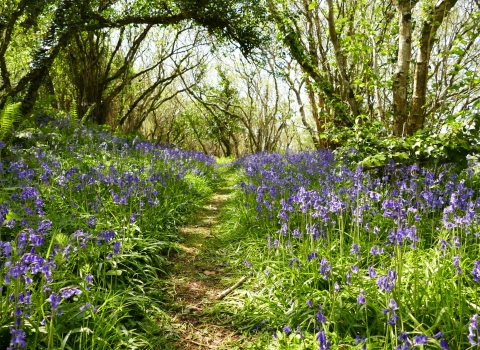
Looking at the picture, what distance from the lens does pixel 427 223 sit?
128 inches

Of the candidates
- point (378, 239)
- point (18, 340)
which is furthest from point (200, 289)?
point (18, 340)

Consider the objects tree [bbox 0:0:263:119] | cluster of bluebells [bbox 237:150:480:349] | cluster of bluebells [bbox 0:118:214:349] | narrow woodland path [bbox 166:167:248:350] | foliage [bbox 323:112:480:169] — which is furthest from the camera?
tree [bbox 0:0:263:119]

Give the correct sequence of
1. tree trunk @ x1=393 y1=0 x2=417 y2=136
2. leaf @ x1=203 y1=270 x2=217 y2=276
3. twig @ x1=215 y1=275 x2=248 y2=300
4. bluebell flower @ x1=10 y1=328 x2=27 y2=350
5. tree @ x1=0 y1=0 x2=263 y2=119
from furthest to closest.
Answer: tree @ x1=0 y1=0 x2=263 y2=119 → tree trunk @ x1=393 y1=0 x2=417 y2=136 → leaf @ x1=203 y1=270 x2=217 y2=276 → twig @ x1=215 y1=275 x2=248 y2=300 → bluebell flower @ x1=10 y1=328 x2=27 y2=350

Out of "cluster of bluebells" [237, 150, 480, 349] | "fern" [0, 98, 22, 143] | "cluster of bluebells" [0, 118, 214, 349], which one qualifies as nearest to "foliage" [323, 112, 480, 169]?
"cluster of bluebells" [237, 150, 480, 349]

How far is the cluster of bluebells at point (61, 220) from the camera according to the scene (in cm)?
175

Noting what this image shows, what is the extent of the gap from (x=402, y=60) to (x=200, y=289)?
15.0 ft

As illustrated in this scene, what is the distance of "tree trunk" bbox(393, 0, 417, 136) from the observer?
15.9ft

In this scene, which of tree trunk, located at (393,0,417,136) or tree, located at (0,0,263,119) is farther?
tree, located at (0,0,263,119)

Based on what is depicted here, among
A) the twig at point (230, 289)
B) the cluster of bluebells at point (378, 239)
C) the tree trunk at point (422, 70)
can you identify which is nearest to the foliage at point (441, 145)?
the cluster of bluebells at point (378, 239)

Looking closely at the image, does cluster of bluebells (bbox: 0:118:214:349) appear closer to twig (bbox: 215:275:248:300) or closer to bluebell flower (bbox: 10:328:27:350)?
bluebell flower (bbox: 10:328:27:350)

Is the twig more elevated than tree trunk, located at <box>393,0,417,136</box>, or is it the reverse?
tree trunk, located at <box>393,0,417,136</box>

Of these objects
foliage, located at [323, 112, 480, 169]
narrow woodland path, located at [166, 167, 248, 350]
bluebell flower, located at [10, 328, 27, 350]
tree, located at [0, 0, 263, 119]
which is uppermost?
tree, located at [0, 0, 263, 119]

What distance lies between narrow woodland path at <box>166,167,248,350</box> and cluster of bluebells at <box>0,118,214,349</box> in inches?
24.2

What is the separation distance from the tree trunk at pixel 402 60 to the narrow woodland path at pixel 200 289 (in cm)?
A: 361
